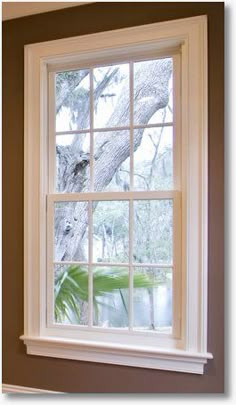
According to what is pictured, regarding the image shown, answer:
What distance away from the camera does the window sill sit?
174cm

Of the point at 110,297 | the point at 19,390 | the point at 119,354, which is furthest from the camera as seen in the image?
the point at 19,390

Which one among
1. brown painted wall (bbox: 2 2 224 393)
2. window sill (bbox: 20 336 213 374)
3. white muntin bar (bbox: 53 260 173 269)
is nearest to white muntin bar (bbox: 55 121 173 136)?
brown painted wall (bbox: 2 2 224 393)

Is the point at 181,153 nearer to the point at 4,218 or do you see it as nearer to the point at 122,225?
the point at 122,225

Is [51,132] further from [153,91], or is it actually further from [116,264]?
[116,264]

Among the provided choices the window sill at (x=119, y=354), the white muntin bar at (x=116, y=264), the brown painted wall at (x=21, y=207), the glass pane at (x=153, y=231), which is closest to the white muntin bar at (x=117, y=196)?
the glass pane at (x=153, y=231)

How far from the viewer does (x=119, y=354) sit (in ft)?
6.09

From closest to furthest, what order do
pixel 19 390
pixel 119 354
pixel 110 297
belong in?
pixel 119 354 → pixel 110 297 → pixel 19 390

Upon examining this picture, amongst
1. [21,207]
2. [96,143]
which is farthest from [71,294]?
[96,143]

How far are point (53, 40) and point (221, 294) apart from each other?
1.63 metres

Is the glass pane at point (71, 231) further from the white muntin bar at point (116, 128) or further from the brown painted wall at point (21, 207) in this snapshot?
the white muntin bar at point (116, 128)

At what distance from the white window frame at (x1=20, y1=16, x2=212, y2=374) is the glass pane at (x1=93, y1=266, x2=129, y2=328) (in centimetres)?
8

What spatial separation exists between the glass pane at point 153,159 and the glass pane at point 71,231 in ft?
1.18

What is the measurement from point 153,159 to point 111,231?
0.45m

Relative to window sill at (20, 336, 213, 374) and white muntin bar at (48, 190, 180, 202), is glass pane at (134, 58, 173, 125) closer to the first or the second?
white muntin bar at (48, 190, 180, 202)
